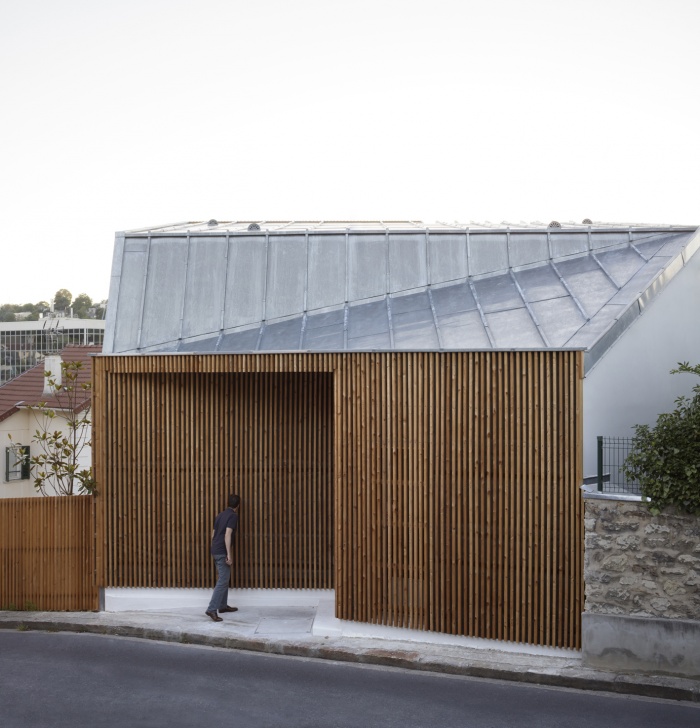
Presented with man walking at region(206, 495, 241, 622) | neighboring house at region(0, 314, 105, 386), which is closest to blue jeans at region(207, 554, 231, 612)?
man walking at region(206, 495, 241, 622)

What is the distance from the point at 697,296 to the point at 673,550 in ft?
16.0

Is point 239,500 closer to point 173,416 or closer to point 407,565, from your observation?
point 173,416

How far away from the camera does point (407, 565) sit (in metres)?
11.5

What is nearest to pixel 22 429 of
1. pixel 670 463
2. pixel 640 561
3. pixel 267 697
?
pixel 267 697

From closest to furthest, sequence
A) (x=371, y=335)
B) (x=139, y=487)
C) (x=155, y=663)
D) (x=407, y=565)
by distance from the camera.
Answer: (x=155, y=663) → (x=407, y=565) → (x=371, y=335) → (x=139, y=487)

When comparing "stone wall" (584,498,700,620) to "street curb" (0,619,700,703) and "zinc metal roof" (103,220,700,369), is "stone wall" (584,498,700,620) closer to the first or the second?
"street curb" (0,619,700,703)

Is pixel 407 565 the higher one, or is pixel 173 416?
pixel 173 416

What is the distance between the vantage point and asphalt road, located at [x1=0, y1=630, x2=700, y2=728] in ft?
28.6

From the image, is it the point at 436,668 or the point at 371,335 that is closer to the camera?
the point at 436,668

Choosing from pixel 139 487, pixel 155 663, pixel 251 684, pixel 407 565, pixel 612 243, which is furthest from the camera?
pixel 612 243

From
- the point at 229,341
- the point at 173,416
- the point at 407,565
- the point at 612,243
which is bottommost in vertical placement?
the point at 407,565

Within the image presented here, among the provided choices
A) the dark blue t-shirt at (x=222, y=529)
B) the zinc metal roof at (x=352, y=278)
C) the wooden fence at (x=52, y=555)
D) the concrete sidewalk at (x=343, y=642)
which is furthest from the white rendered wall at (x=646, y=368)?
the wooden fence at (x=52, y=555)

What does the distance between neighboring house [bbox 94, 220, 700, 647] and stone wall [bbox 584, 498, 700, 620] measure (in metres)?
0.28

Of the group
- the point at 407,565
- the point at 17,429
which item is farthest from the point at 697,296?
the point at 17,429
